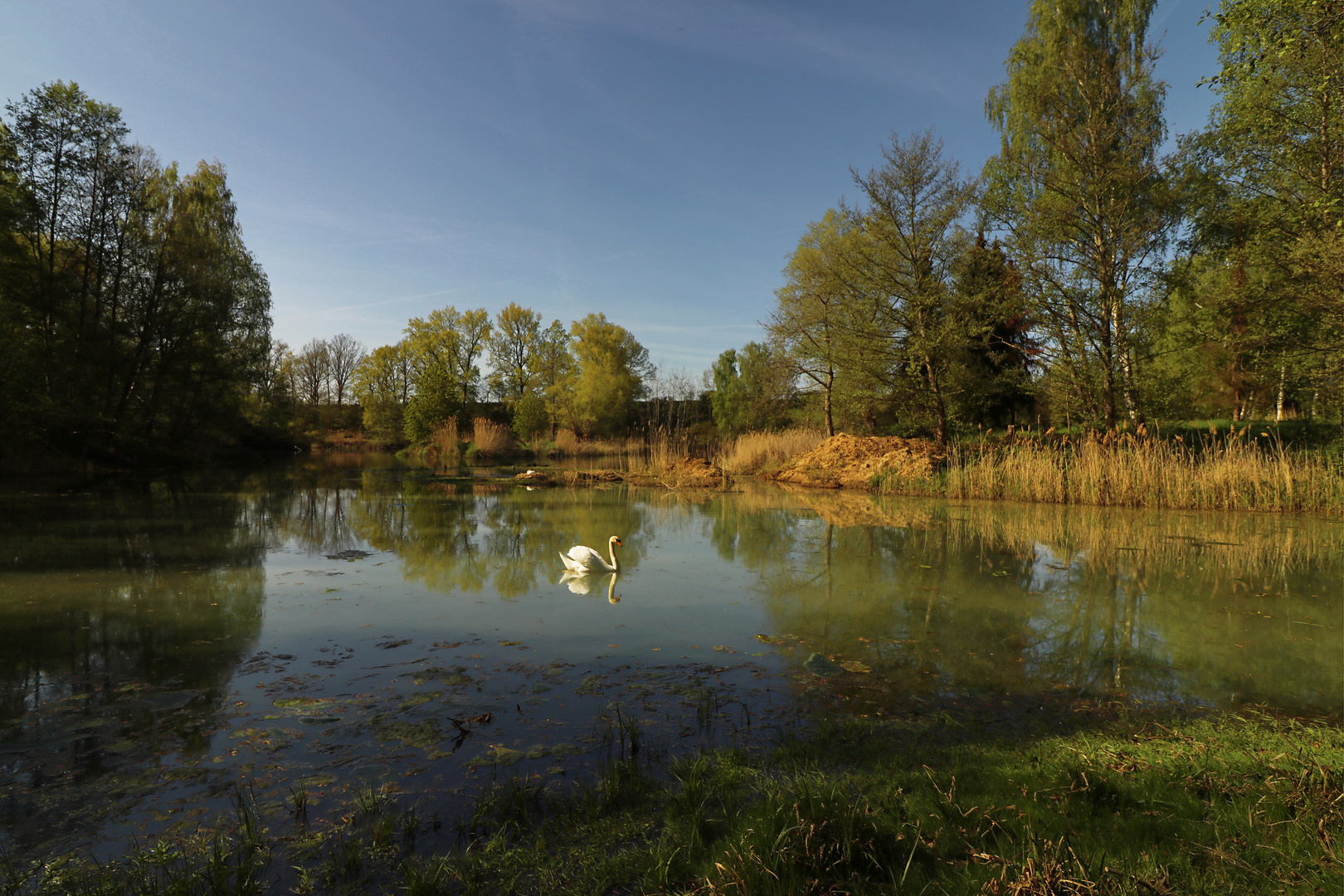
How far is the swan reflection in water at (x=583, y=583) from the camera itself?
5.98 metres

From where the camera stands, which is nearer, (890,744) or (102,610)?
(890,744)

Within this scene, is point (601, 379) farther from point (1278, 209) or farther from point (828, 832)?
point (828, 832)

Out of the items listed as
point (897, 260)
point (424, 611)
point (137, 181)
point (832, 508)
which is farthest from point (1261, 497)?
point (137, 181)

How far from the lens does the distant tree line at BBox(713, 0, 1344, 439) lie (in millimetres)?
13047

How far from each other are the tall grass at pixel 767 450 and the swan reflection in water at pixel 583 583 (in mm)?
14529

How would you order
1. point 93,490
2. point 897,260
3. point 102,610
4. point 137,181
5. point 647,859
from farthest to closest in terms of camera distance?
1. point 137,181
2. point 897,260
3. point 93,490
4. point 102,610
5. point 647,859

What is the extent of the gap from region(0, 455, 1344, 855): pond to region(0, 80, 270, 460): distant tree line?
382 inches

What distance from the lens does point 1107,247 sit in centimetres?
1475

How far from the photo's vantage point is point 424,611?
5.29 metres

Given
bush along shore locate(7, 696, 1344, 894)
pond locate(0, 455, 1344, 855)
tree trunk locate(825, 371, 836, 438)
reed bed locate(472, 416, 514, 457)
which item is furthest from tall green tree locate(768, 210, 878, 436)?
bush along shore locate(7, 696, 1344, 894)

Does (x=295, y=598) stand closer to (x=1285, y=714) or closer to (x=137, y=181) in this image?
(x=1285, y=714)

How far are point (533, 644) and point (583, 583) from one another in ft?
6.38

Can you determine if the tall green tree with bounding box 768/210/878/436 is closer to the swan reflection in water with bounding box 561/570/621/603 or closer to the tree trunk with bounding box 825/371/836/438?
the tree trunk with bounding box 825/371/836/438

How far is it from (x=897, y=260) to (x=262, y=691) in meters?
17.9
